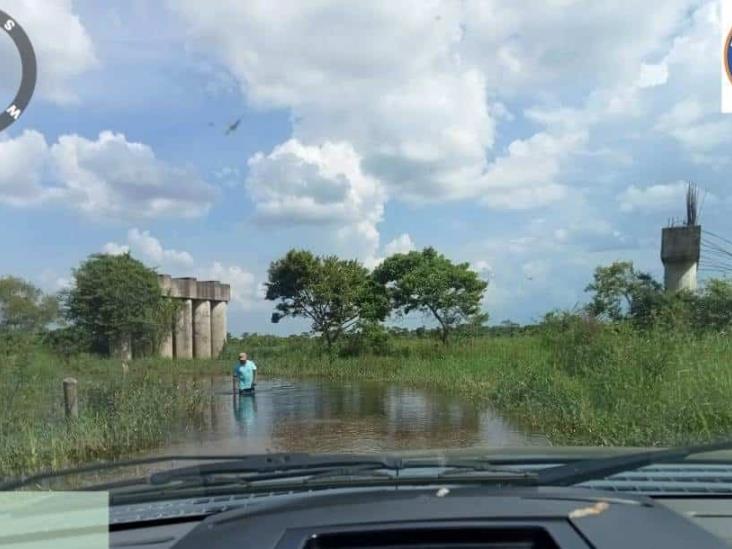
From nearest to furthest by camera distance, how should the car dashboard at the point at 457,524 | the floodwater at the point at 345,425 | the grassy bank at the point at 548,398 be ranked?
the car dashboard at the point at 457,524, the grassy bank at the point at 548,398, the floodwater at the point at 345,425

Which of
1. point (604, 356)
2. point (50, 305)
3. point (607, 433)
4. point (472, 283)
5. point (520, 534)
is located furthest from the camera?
point (472, 283)

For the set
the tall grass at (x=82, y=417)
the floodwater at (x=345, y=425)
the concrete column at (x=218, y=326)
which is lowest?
the floodwater at (x=345, y=425)

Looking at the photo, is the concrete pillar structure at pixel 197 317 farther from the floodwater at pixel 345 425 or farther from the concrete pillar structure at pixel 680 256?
the concrete pillar structure at pixel 680 256

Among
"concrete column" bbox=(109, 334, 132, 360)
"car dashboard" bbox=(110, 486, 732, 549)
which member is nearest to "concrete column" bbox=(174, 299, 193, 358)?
"concrete column" bbox=(109, 334, 132, 360)

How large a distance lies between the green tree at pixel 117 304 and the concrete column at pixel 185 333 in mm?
5236

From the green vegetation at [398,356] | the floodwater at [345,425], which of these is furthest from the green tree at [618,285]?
the floodwater at [345,425]

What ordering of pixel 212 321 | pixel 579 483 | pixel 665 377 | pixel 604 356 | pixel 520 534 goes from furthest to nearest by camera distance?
pixel 212 321 < pixel 604 356 < pixel 665 377 < pixel 579 483 < pixel 520 534

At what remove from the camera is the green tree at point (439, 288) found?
36.2m

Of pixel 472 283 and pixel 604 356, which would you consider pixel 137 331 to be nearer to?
pixel 472 283

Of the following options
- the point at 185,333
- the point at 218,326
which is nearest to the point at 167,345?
the point at 185,333

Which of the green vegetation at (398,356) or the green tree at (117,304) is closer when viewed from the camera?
the green vegetation at (398,356)

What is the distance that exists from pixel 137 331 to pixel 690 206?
2107 cm

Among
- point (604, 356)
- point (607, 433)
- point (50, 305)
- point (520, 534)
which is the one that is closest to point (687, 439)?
point (607, 433)

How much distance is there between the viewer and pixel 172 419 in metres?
15.7
